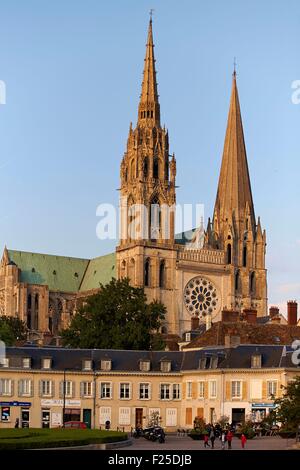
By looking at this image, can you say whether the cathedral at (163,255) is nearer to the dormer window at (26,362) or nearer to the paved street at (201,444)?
the dormer window at (26,362)

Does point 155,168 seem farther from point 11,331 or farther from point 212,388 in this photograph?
point 212,388

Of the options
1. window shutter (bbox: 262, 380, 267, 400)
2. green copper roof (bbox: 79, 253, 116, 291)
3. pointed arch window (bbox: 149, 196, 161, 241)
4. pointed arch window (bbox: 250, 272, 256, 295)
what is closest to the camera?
window shutter (bbox: 262, 380, 267, 400)

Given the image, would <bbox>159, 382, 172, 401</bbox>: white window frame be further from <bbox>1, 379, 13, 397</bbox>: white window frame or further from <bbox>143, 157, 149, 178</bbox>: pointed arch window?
<bbox>143, 157, 149, 178</bbox>: pointed arch window

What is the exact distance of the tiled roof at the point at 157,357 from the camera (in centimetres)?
9869

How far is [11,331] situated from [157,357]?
4441 cm

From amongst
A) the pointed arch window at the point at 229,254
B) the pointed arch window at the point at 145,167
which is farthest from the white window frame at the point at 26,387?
the pointed arch window at the point at 229,254

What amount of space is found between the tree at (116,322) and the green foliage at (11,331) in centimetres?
735

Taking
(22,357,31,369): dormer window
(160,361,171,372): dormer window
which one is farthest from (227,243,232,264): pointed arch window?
(22,357,31,369): dormer window

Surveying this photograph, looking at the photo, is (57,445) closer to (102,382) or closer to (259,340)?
(102,382)

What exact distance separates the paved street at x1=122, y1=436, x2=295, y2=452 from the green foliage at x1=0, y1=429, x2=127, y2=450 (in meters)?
1.68

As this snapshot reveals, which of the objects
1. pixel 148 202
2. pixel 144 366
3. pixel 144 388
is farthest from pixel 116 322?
pixel 148 202

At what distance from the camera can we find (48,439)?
6306 centimetres

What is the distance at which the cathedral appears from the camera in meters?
177

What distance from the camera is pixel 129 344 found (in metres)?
120
